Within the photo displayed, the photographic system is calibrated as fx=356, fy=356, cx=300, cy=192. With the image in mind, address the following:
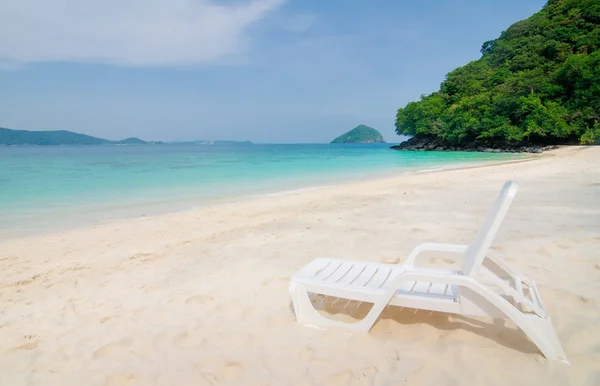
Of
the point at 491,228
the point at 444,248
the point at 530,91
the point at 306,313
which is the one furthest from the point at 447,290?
the point at 530,91

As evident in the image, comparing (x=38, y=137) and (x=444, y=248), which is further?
(x=38, y=137)

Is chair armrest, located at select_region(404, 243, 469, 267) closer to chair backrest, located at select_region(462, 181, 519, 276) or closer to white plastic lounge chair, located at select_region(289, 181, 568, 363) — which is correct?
white plastic lounge chair, located at select_region(289, 181, 568, 363)

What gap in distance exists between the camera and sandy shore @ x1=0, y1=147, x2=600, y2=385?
98.3 inches

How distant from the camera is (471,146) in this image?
55594mm

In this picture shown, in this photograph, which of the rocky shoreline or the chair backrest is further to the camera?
the rocky shoreline

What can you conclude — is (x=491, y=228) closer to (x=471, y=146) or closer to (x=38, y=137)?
(x=471, y=146)

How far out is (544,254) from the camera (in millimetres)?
4512

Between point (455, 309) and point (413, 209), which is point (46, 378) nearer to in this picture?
point (455, 309)

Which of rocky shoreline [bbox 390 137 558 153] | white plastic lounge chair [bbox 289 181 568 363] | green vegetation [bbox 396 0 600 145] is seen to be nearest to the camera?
white plastic lounge chair [bbox 289 181 568 363]

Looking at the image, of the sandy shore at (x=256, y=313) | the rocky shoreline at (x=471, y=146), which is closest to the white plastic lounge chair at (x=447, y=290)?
the sandy shore at (x=256, y=313)

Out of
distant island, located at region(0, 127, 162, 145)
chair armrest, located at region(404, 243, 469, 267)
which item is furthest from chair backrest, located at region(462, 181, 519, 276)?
distant island, located at region(0, 127, 162, 145)

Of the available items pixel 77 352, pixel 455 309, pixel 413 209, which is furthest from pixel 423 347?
pixel 413 209

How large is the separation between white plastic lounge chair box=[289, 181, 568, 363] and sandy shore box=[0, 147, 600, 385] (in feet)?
0.56

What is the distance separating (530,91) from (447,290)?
55805 millimetres
